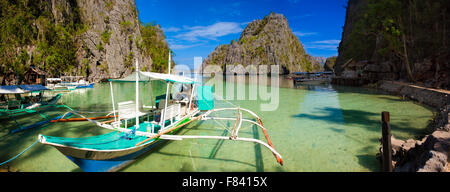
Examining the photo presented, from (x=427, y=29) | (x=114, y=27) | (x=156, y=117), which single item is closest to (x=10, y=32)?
(x=114, y=27)

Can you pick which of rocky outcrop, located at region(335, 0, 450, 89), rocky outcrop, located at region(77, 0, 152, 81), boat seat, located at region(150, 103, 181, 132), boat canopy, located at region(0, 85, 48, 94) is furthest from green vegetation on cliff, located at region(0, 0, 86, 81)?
rocky outcrop, located at region(335, 0, 450, 89)

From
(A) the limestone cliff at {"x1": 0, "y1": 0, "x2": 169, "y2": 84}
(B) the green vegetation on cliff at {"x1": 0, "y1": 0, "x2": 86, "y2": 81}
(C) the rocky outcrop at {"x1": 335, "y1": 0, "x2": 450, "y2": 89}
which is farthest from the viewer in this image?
(A) the limestone cliff at {"x1": 0, "y1": 0, "x2": 169, "y2": 84}

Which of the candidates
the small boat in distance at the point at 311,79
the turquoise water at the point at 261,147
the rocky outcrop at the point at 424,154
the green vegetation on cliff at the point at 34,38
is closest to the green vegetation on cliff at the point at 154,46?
the green vegetation on cliff at the point at 34,38

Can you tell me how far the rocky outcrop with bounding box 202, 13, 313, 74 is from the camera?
127000mm

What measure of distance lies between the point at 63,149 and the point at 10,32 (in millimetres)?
41196

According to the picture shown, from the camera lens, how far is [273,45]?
5059 inches

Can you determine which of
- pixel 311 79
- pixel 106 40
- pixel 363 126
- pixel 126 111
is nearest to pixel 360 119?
pixel 363 126

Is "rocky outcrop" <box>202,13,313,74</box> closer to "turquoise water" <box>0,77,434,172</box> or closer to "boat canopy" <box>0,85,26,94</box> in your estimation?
"turquoise water" <box>0,77,434,172</box>

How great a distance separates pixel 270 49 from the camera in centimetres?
12650

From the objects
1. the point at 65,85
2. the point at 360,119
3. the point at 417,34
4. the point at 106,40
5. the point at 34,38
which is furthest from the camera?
the point at 106,40

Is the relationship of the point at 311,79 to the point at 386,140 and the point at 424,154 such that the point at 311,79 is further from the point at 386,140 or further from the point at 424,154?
the point at 386,140
